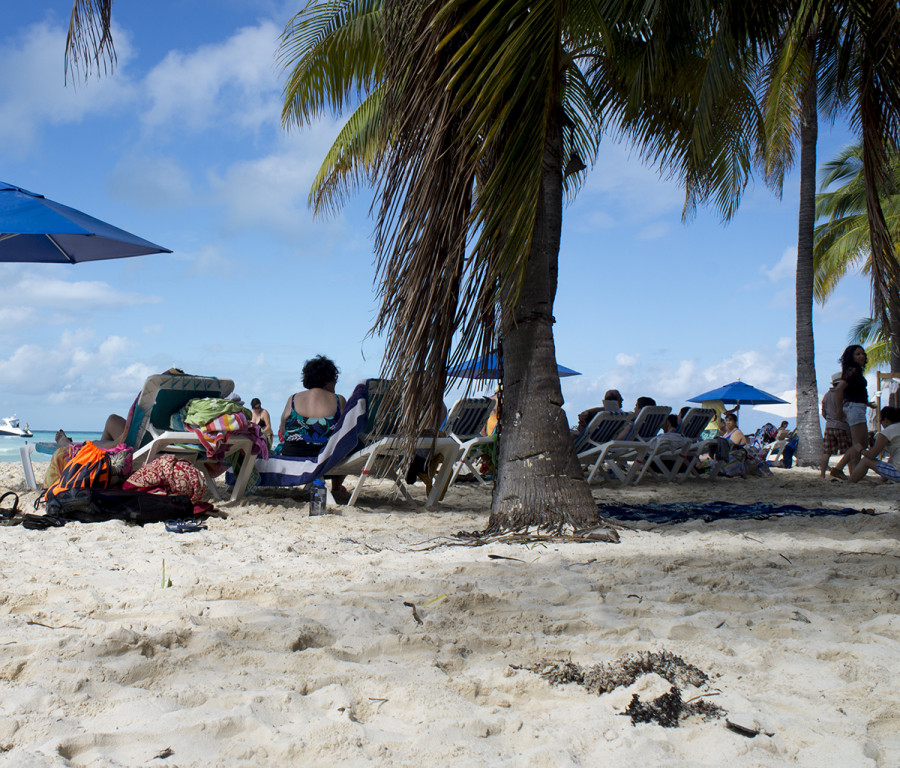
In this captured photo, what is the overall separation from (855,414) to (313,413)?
20.0 ft

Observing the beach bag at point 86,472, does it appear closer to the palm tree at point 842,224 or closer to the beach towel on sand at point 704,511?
the beach towel on sand at point 704,511

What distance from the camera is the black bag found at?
14.2ft

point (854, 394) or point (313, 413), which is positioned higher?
point (854, 394)

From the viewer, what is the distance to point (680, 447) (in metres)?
8.48

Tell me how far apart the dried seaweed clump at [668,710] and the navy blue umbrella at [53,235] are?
18.3 ft

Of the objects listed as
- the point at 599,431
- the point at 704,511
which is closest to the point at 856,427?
the point at 599,431

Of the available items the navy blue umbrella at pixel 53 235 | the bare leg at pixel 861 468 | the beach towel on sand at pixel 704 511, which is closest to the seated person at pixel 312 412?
the navy blue umbrella at pixel 53 235

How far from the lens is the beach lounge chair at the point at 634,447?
754cm

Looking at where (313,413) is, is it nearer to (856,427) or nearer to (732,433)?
(856,427)

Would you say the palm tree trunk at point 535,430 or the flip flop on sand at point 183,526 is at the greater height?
the palm tree trunk at point 535,430

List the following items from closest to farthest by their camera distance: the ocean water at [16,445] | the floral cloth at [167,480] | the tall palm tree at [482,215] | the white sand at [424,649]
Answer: the white sand at [424,649] → the tall palm tree at [482,215] → the floral cloth at [167,480] → the ocean water at [16,445]

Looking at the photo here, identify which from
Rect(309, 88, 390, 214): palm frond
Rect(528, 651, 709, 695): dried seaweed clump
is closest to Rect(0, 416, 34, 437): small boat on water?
Rect(309, 88, 390, 214): palm frond

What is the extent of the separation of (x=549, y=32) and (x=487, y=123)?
1.84 ft

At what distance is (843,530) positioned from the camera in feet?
14.3
